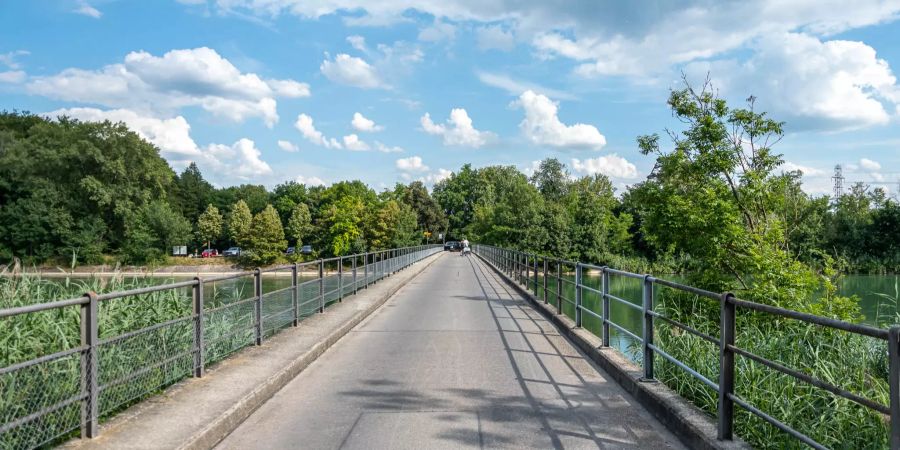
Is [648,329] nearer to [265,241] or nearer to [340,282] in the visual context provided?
[340,282]

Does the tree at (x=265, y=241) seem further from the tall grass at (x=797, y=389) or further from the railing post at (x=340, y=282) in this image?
the tall grass at (x=797, y=389)

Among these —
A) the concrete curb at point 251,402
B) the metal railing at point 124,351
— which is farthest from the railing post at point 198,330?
the concrete curb at point 251,402

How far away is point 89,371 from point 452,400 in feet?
10.5

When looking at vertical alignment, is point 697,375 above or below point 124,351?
below

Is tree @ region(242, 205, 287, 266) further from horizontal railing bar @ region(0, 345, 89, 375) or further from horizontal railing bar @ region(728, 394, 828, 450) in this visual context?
horizontal railing bar @ region(728, 394, 828, 450)

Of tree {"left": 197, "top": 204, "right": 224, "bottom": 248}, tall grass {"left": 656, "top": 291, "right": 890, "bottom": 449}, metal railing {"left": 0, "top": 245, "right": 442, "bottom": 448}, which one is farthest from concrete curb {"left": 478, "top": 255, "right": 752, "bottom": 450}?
tree {"left": 197, "top": 204, "right": 224, "bottom": 248}

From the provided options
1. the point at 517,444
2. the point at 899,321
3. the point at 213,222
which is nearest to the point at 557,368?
the point at 517,444

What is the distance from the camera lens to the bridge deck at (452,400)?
5.38 meters

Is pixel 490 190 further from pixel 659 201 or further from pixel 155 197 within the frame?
pixel 659 201

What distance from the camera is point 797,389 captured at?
20.3 ft

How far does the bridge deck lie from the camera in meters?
5.38

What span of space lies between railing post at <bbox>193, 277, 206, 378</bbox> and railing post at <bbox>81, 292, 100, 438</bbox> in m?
2.06

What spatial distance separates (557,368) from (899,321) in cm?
487

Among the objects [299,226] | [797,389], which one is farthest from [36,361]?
[299,226]
